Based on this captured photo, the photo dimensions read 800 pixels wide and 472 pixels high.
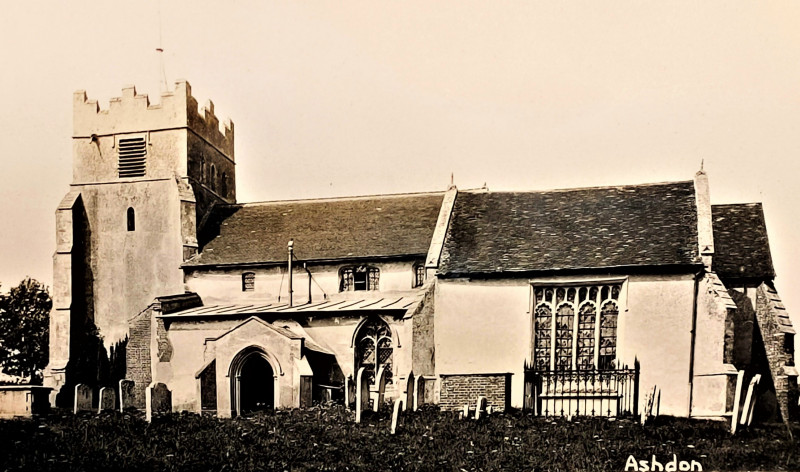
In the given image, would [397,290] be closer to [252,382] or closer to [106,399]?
[252,382]

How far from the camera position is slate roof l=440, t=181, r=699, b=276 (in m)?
27.8

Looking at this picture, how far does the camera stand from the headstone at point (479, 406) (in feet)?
74.6

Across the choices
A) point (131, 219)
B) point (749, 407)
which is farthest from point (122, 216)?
point (749, 407)

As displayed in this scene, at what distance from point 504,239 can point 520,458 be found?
14032mm

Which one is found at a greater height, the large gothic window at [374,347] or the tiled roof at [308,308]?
the tiled roof at [308,308]

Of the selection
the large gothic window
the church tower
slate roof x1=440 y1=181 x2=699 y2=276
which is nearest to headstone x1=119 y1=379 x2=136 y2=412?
the church tower

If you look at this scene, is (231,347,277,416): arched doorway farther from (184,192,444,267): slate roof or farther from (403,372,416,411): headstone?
(184,192,444,267): slate roof

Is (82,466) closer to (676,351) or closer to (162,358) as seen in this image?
(162,358)

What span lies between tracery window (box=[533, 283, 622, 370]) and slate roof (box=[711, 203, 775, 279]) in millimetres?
5419

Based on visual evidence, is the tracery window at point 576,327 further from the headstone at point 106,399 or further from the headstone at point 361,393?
the headstone at point 106,399

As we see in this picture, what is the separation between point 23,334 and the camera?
1881 inches

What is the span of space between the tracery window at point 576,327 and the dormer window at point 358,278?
8806mm

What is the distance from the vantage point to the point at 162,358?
1273 inches

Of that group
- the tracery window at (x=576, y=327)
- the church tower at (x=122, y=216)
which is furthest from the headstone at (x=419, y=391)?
the church tower at (x=122, y=216)
